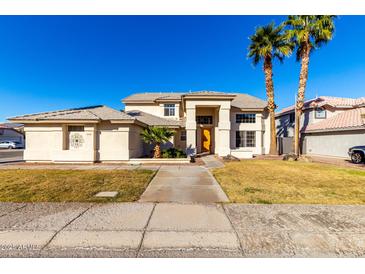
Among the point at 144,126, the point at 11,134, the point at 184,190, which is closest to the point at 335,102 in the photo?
the point at 144,126

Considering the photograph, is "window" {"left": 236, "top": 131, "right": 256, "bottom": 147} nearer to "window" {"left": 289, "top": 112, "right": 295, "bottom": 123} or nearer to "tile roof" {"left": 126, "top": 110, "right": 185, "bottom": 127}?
"tile roof" {"left": 126, "top": 110, "right": 185, "bottom": 127}

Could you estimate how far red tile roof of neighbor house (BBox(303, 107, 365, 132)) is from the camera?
51.5 ft

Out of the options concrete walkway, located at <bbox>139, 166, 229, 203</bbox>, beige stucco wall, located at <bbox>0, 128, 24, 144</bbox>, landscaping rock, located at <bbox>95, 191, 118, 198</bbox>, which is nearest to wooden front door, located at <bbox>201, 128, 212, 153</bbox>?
concrete walkway, located at <bbox>139, 166, 229, 203</bbox>

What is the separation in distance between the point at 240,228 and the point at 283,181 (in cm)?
534

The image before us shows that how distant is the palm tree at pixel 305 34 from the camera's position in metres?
14.8

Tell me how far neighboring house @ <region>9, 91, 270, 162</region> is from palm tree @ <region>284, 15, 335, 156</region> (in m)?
3.80

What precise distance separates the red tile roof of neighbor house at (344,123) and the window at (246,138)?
6642mm

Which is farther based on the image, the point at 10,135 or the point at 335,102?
the point at 10,135

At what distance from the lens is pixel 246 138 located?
19.2m

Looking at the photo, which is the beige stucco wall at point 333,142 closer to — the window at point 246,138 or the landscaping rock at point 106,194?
the window at point 246,138

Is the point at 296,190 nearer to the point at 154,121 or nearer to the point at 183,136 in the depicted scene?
the point at 183,136

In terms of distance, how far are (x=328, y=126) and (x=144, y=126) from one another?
18270mm

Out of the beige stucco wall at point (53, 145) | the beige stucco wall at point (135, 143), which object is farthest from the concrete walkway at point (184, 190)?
the beige stucco wall at point (53, 145)

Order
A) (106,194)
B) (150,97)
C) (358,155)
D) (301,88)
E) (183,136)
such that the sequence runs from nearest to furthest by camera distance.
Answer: (106,194) < (358,155) < (301,88) < (183,136) < (150,97)
